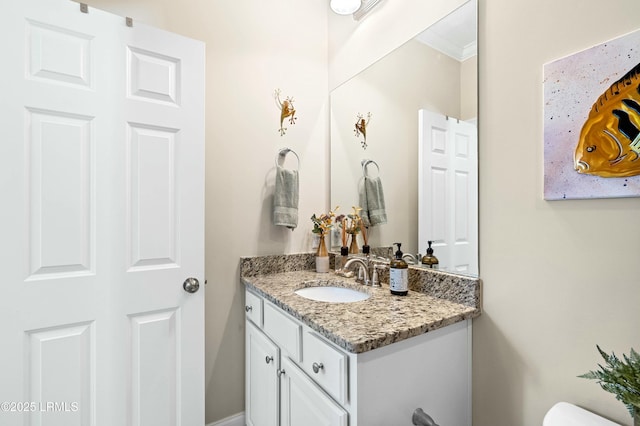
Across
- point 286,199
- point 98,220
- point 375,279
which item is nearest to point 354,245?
point 375,279

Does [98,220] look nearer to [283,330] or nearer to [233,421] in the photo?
[283,330]

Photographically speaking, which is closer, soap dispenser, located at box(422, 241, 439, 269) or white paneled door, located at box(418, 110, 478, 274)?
white paneled door, located at box(418, 110, 478, 274)

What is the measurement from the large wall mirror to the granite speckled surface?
0.10 m

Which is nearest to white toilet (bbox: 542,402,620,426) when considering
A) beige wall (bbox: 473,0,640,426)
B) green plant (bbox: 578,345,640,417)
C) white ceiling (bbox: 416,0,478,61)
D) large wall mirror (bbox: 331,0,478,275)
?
beige wall (bbox: 473,0,640,426)

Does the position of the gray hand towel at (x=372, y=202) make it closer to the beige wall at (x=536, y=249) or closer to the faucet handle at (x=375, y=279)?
the faucet handle at (x=375, y=279)

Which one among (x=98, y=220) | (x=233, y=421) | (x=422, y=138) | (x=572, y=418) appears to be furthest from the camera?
(x=233, y=421)

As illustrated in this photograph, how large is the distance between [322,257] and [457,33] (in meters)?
1.32

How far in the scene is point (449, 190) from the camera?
1307mm

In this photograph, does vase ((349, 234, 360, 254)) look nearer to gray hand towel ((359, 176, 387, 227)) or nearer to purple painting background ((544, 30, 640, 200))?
gray hand towel ((359, 176, 387, 227))

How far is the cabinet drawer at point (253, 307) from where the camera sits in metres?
1.52

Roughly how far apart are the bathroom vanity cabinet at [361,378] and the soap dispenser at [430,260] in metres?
0.28

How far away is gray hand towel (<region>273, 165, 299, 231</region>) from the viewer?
178 centimetres

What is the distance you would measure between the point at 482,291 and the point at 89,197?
158 centimetres

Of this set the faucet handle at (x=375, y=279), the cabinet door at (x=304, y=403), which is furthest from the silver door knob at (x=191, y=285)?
the faucet handle at (x=375, y=279)
